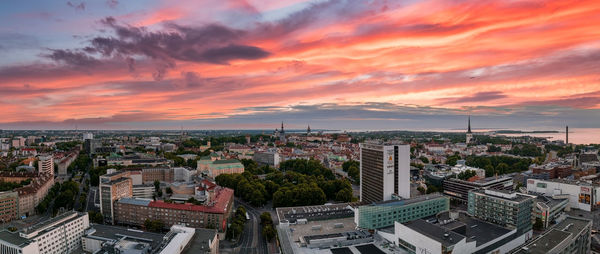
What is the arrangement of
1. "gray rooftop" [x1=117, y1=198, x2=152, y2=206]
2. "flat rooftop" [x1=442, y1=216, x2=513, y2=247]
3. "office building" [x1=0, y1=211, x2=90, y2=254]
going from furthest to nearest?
"gray rooftop" [x1=117, y1=198, x2=152, y2=206] < "flat rooftop" [x1=442, y1=216, x2=513, y2=247] < "office building" [x1=0, y1=211, x2=90, y2=254]

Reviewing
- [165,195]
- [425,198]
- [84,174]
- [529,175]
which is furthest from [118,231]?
[529,175]

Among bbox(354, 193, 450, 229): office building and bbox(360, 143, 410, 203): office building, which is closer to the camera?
bbox(354, 193, 450, 229): office building

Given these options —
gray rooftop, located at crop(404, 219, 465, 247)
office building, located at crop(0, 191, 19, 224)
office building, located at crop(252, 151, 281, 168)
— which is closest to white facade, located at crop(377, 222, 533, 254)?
gray rooftop, located at crop(404, 219, 465, 247)

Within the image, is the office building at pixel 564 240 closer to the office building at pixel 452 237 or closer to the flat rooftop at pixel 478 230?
the office building at pixel 452 237

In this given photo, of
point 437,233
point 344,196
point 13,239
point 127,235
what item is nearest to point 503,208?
point 437,233

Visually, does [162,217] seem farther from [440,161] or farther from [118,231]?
[440,161]

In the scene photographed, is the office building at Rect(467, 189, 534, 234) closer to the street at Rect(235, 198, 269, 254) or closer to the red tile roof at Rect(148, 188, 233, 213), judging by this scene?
the street at Rect(235, 198, 269, 254)
